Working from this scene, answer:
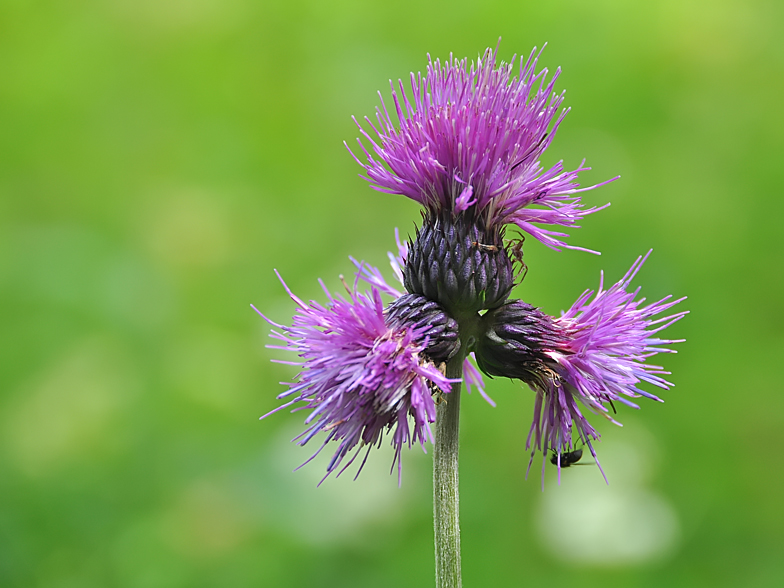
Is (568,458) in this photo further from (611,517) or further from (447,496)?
(611,517)

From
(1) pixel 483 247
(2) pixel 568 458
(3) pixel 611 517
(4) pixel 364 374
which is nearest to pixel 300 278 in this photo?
(3) pixel 611 517

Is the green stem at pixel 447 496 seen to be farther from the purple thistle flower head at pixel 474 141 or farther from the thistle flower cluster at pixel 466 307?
the purple thistle flower head at pixel 474 141

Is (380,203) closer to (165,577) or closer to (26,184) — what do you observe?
(26,184)

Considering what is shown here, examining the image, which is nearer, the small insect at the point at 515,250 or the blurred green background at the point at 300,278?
the small insect at the point at 515,250

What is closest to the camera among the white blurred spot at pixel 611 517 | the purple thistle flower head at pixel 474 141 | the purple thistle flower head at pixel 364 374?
the purple thistle flower head at pixel 364 374

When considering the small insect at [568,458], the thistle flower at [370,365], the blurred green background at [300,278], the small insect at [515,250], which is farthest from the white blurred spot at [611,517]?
the thistle flower at [370,365]

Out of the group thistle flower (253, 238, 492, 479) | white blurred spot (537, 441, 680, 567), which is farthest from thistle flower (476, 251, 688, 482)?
white blurred spot (537, 441, 680, 567)

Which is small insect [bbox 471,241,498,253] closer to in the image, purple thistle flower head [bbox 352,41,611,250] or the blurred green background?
purple thistle flower head [bbox 352,41,611,250]
